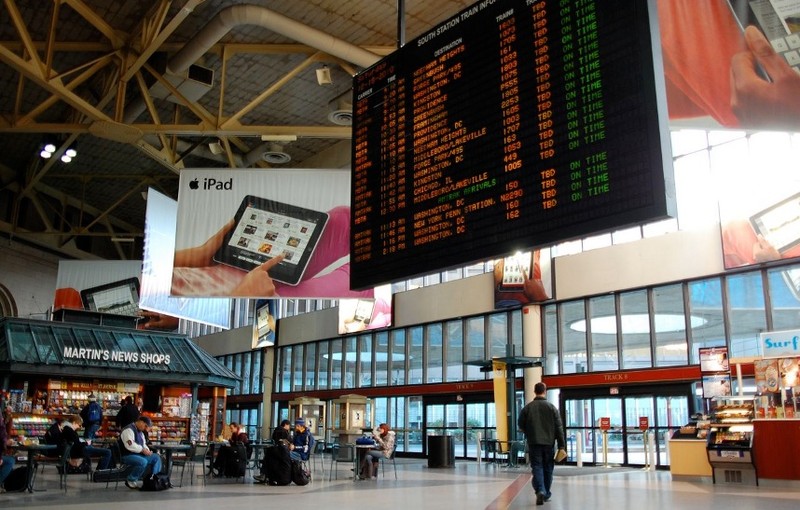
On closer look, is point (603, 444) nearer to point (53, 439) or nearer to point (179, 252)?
point (179, 252)

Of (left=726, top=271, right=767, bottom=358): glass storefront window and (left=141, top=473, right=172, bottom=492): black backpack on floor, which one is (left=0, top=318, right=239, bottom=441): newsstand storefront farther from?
(left=726, top=271, right=767, bottom=358): glass storefront window

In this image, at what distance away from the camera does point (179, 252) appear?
55.3ft

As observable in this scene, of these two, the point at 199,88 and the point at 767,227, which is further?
the point at 199,88

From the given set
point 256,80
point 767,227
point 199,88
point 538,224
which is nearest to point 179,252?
point 199,88

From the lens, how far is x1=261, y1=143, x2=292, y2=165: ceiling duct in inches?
1012

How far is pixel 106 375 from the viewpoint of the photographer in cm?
2372

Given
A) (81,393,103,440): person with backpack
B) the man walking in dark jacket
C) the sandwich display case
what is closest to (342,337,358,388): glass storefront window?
(81,393,103,440): person with backpack

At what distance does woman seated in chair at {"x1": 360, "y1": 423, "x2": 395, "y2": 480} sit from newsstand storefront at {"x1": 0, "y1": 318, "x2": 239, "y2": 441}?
11.1 m

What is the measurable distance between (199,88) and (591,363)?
47.0 feet

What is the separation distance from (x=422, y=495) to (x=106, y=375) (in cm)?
1600

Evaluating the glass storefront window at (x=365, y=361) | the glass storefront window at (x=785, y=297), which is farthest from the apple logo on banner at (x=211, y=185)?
the glass storefront window at (x=365, y=361)

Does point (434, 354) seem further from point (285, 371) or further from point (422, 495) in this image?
point (422, 495)

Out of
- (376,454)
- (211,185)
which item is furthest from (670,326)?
(211,185)

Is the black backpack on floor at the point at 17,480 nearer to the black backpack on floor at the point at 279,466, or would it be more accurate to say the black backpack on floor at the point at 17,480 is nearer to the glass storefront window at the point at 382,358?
the black backpack on floor at the point at 279,466
